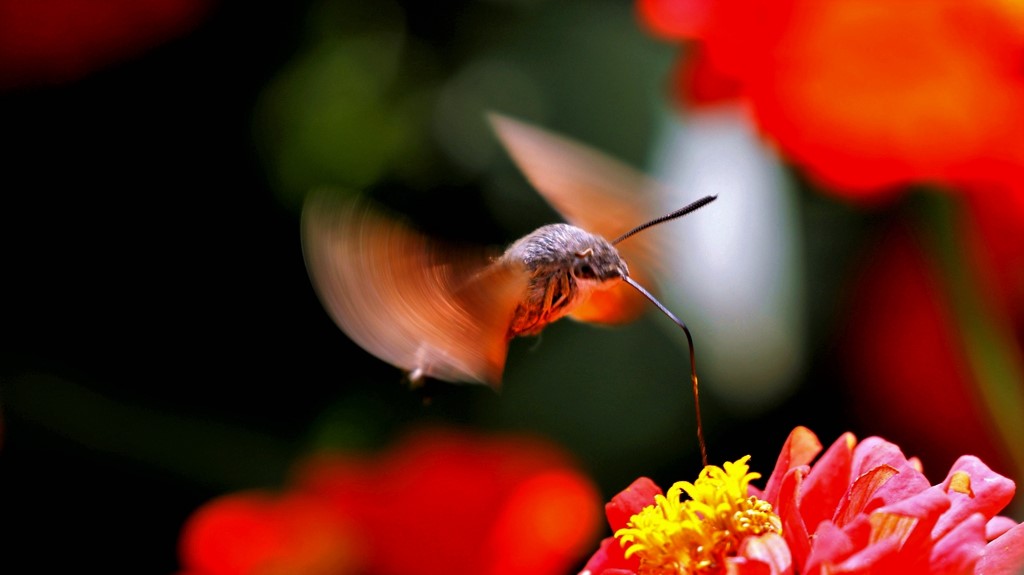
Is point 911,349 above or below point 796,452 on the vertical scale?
below

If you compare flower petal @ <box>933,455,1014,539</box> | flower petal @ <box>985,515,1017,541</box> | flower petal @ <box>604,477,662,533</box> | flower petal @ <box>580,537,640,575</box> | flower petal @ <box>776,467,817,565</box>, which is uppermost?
flower petal @ <box>933,455,1014,539</box>

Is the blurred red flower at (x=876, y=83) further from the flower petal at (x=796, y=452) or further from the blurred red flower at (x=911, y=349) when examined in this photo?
the flower petal at (x=796, y=452)

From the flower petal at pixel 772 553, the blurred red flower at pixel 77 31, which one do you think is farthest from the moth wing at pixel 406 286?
the blurred red flower at pixel 77 31

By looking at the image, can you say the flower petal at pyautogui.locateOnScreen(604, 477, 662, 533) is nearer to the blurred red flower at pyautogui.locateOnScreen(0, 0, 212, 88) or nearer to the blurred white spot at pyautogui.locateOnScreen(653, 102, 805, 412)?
the blurred white spot at pyautogui.locateOnScreen(653, 102, 805, 412)

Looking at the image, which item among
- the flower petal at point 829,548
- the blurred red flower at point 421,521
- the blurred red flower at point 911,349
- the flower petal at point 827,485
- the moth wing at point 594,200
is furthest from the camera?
the blurred red flower at point 911,349

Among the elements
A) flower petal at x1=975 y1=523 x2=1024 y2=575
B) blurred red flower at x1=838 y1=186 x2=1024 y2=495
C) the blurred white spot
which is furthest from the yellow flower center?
blurred red flower at x1=838 y1=186 x2=1024 y2=495

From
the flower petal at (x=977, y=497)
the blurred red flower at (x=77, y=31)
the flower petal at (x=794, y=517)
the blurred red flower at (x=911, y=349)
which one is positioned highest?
the blurred red flower at (x=77, y=31)

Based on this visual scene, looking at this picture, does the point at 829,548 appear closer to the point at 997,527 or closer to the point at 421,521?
the point at 997,527

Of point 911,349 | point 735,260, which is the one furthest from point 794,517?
point 911,349
